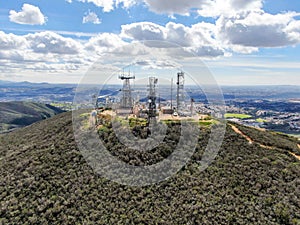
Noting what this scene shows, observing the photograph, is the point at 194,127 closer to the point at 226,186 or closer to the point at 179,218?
the point at 226,186

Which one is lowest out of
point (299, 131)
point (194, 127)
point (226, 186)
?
point (299, 131)

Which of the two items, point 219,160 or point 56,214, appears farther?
point 219,160

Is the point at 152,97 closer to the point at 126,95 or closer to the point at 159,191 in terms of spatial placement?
the point at 126,95

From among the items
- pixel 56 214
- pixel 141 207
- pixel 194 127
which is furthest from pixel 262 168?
pixel 56 214

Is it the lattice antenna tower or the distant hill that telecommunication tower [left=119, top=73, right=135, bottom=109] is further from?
the distant hill

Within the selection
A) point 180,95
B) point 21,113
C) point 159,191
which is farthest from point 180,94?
point 21,113

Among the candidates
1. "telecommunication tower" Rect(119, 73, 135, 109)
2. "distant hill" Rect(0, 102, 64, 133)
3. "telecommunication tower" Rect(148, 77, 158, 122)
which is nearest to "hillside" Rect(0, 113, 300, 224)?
"telecommunication tower" Rect(148, 77, 158, 122)

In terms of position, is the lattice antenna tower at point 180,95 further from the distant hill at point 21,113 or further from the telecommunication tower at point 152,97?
the distant hill at point 21,113
